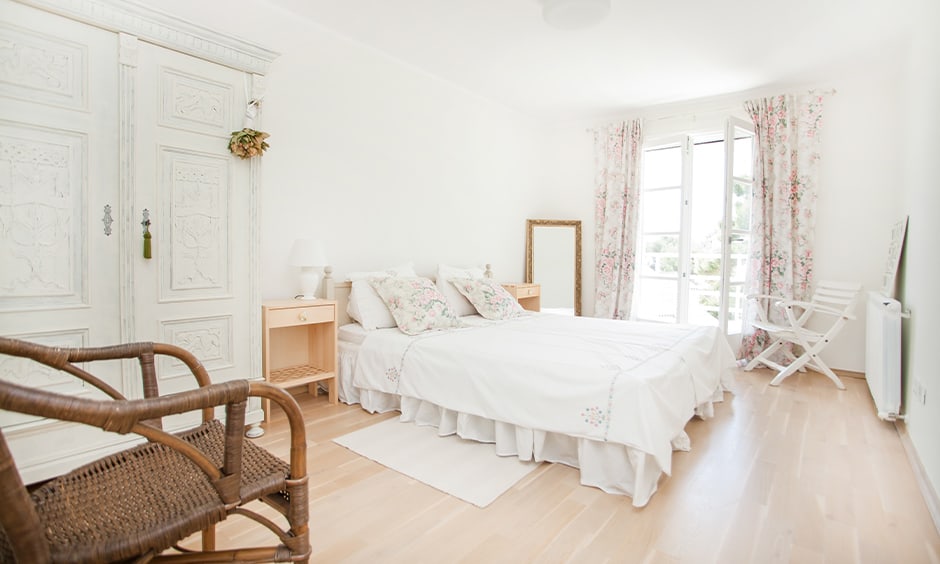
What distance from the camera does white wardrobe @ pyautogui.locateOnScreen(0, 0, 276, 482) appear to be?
1938mm

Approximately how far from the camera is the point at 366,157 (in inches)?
149

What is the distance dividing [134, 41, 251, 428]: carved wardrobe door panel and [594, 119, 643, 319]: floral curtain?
389cm

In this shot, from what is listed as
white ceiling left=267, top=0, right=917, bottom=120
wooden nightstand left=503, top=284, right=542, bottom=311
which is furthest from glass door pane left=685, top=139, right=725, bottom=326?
wooden nightstand left=503, top=284, right=542, bottom=311

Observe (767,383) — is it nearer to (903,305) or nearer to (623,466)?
(903,305)

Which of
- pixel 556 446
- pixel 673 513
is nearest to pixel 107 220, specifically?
pixel 556 446

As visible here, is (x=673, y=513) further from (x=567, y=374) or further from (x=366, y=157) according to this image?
(x=366, y=157)

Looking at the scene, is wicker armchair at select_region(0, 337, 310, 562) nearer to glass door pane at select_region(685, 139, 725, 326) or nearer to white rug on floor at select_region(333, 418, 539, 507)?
white rug on floor at select_region(333, 418, 539, 507)

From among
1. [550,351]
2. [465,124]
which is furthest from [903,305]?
[465,124]

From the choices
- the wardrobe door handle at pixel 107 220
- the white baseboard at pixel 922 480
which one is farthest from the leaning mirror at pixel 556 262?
the wardrobe door handle at pixel 107 220

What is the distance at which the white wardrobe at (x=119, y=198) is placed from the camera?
76.3 inches

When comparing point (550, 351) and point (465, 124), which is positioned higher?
point (465, 124)

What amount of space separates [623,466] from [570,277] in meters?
3.64

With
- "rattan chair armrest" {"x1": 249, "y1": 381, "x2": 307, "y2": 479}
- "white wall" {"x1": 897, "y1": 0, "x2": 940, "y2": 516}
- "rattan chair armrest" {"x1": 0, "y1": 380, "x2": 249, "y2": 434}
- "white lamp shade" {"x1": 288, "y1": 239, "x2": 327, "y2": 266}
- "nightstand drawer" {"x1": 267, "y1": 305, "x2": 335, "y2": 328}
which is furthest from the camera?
"white lamp shade" {"x1": 288, "y1": 239, "x2": 327, "y2": 266}

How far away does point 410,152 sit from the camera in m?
4.16
